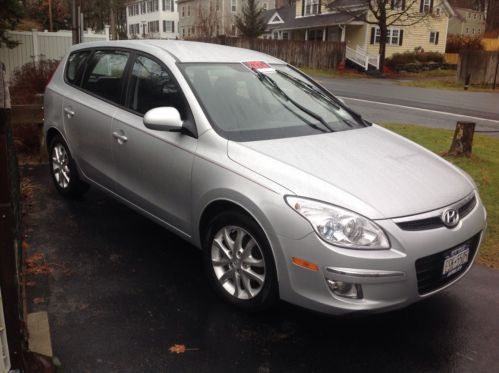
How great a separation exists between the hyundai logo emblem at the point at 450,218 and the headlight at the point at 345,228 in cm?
49

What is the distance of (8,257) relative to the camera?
218 cm

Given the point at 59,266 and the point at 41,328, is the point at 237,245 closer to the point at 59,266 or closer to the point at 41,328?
the point at 41,328


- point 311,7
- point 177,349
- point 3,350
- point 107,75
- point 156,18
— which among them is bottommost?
point 177,349

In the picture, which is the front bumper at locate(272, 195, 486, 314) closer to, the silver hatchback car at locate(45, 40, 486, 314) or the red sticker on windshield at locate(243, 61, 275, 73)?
Answer: the silver hatchback car at locate(45, 40, 486, 314)

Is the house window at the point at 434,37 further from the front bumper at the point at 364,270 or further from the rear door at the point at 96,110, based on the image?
the front bumper at the point at 364,270

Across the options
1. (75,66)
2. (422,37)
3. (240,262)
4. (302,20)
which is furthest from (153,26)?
(240,262)

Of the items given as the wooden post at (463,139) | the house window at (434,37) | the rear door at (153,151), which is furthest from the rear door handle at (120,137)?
the house window at (434,37)

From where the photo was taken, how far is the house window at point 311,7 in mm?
45906

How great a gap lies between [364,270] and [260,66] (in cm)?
243

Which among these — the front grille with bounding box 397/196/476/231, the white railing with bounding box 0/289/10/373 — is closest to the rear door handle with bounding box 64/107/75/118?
the white railing with bounding box 0/289/10/373

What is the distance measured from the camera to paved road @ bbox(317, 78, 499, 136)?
13031mm

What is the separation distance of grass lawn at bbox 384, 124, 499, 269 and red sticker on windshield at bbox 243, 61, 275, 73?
255 cm

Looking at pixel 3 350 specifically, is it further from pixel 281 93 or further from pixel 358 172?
pixel 281 93

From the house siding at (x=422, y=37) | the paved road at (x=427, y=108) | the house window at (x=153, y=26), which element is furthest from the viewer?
the house window at (x=153, y=26)
